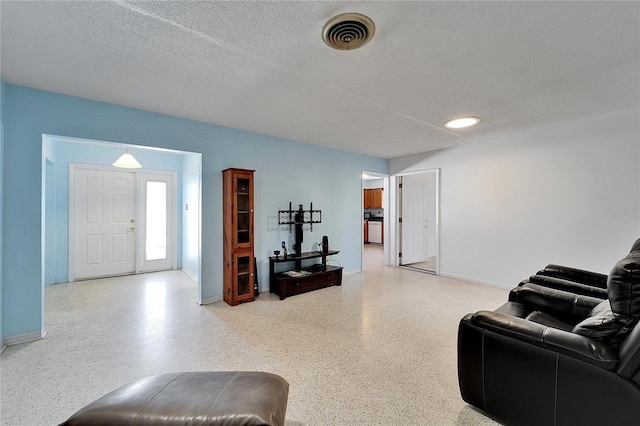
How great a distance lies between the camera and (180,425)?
1.09 m

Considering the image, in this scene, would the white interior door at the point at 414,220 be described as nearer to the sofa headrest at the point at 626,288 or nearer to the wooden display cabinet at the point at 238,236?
the wooden display cabinet at the point at 238,236

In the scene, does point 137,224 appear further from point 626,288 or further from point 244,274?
point 626,288

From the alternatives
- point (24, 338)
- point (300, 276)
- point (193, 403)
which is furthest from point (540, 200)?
point (24, 338)

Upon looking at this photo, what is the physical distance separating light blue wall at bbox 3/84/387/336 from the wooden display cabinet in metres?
0.15

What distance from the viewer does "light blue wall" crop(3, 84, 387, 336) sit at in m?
2.54

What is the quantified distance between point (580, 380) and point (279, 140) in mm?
4100

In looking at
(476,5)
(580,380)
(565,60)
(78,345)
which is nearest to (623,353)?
(580,380)

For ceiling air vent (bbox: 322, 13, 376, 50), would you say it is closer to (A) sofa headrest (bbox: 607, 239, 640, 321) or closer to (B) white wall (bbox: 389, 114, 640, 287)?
(A) sofa headrest (bbox: 607, 239, 640, 321)

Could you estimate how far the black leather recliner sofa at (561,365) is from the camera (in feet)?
4.04

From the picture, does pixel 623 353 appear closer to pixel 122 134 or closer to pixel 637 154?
pixel 637 154

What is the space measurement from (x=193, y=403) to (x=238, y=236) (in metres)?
2.59

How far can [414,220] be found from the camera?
6312 mm

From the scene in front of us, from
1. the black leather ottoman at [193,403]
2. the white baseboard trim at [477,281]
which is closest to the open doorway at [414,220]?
the white baseboard trim at [477,281]

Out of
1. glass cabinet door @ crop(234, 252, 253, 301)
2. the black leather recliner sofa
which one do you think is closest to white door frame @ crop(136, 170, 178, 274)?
glass cabinet door @ crop(234, 252, 253, 301)
